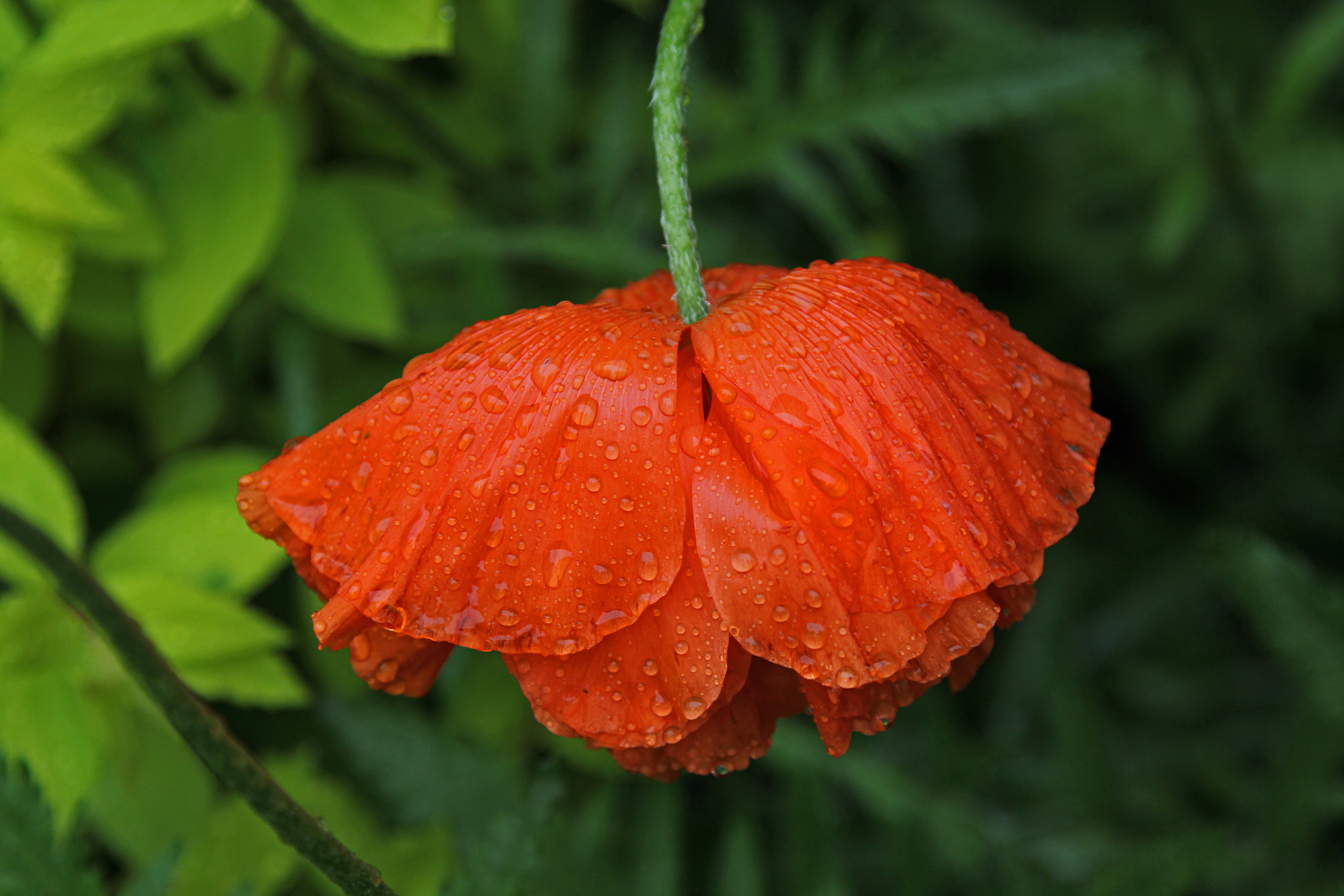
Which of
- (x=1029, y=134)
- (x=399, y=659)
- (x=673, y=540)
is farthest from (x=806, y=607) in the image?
(x=1029, y=134)

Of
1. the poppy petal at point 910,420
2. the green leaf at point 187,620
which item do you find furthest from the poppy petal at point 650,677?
the green leaf at point 187,620

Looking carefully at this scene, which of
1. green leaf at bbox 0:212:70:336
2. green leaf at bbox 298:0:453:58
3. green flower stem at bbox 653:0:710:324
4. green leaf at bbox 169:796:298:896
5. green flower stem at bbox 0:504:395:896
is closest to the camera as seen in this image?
green flower stem at bbox 0:504:395:896

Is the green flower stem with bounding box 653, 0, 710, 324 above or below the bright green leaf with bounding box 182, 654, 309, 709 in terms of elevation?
above

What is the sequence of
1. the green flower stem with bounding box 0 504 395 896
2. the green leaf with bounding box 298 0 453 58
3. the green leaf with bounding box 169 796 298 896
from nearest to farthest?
the green flower stem with bounding box 0 504 395 896
the green leaf with bounding box 298 0 453 58
the green leaf with bounding box 169 796 298 896

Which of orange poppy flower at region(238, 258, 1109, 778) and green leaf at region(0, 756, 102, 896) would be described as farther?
green leaf at region(0, 756, 102, 896)

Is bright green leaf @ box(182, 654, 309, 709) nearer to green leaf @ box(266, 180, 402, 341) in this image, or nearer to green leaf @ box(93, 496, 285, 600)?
green leaf @ box(93, 496, 285, 600)

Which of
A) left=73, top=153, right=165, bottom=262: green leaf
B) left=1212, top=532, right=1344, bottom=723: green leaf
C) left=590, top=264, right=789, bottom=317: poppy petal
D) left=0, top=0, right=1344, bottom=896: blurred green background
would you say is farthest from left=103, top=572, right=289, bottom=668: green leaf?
left=1212, top=532, right=1344, bottom=723: green leaf
